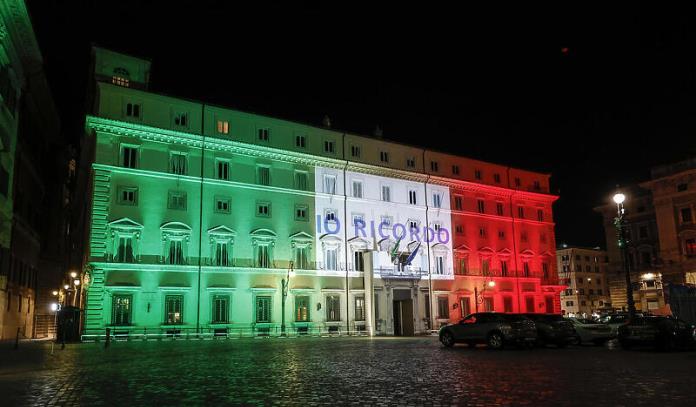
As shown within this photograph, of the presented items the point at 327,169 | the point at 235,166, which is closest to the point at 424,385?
the point at 235,166

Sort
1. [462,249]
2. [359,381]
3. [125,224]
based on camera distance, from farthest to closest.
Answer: [462,249], [125,224], [359,381]

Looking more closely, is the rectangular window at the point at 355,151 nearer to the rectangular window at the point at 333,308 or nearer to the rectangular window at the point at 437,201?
the rectangular window at the point at 437,201

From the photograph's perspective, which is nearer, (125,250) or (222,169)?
(125,250)

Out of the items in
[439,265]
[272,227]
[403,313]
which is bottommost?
[403,313]

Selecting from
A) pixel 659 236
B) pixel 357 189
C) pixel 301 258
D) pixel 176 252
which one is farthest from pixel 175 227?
pixel 659 236

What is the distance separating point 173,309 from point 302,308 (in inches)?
382

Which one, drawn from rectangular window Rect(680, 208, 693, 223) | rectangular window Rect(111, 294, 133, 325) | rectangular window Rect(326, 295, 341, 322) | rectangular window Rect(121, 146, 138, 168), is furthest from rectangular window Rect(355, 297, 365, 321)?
rectangular window Rect(680, 208, 693, 223)

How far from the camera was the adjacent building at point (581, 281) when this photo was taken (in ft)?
394

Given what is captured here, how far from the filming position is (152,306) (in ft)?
125

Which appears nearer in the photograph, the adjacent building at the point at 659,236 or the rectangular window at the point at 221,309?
the rectangular window at the point at 221,309

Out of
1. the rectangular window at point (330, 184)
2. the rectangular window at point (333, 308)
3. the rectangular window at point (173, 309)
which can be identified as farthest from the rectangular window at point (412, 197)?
the rectangular window at point (173, 309)

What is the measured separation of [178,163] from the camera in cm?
4116

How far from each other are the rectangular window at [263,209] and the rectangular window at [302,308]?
6.69 meters

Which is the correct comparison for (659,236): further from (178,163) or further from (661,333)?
(178,163)
